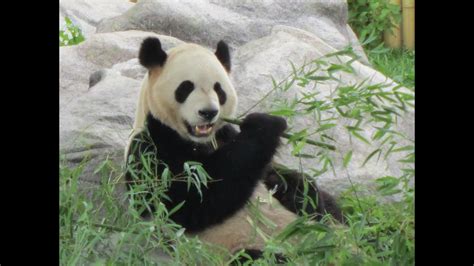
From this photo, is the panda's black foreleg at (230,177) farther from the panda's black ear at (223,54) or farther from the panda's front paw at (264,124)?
the panda's black ear at (223,54)

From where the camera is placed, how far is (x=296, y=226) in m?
2.06

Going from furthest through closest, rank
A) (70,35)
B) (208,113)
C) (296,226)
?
1. (70,35)
2. (208,113)
3. (296,226)

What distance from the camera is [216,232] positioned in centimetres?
258

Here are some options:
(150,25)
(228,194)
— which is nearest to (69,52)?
(150,25)

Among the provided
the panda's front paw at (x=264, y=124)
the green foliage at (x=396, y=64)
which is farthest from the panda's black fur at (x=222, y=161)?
the green foliage at (x=396, y=64)

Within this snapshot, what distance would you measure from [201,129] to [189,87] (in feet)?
0.42

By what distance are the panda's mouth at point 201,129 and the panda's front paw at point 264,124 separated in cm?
12

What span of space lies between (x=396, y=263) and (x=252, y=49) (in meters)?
0.86

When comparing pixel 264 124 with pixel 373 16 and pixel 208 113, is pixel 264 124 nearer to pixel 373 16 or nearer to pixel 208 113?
pixel 208 113

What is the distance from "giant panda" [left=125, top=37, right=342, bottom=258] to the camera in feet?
7.88

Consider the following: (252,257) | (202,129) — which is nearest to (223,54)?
(202,129)
